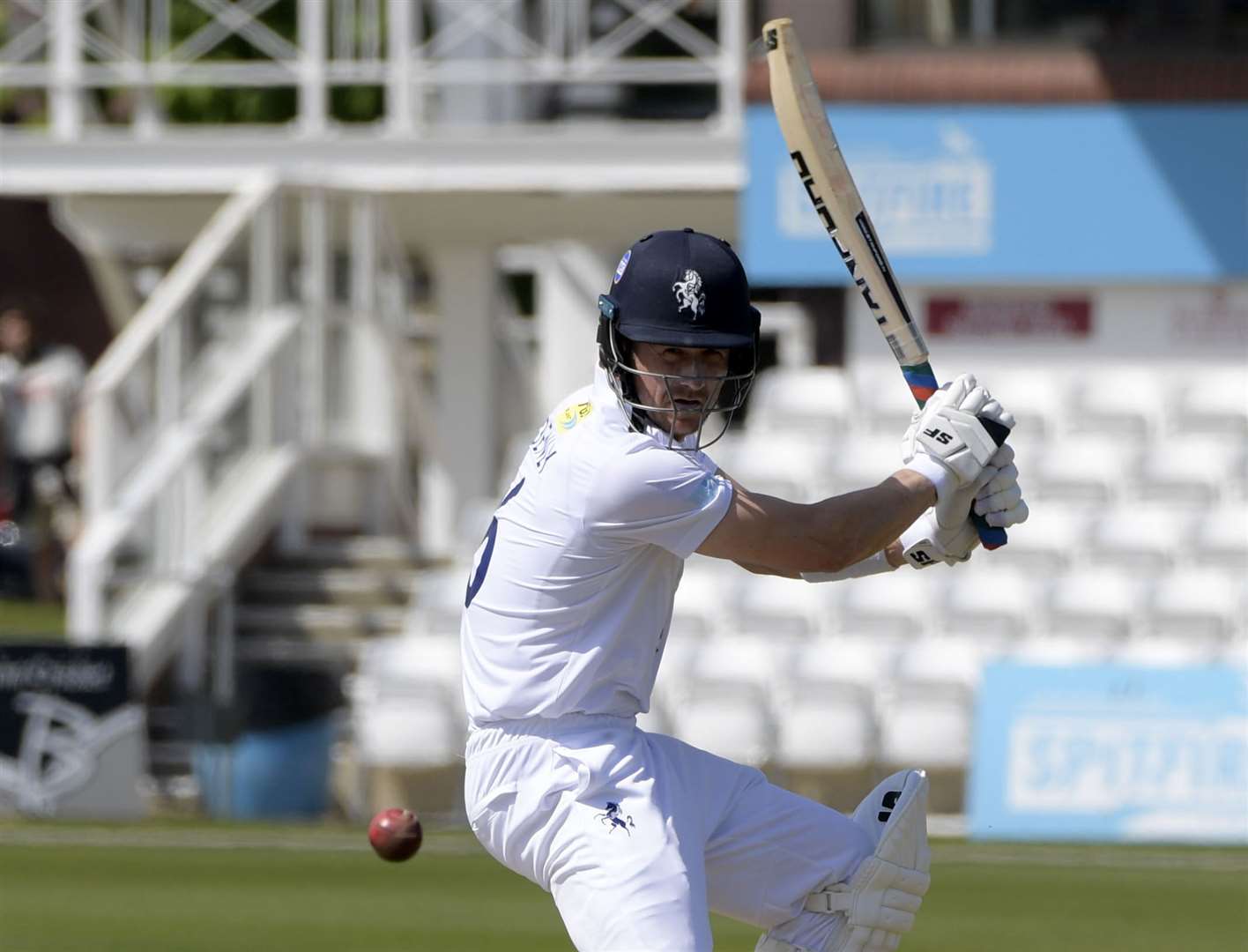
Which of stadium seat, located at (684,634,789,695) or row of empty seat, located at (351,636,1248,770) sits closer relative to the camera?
row of empty seat, located at (351,636,1248,770)

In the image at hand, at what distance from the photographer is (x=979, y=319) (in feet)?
40.8

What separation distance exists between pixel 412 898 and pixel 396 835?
→ 3992 mm

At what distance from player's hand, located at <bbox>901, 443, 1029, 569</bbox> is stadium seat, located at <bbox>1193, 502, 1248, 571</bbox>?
7026mm

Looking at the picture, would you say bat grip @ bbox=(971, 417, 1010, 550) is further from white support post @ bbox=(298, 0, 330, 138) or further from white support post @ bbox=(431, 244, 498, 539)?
white support post @ bbox=(431, 244, 498, 539)

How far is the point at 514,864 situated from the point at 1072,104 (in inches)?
355

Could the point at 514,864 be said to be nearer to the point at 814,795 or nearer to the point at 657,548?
the point at 657,548

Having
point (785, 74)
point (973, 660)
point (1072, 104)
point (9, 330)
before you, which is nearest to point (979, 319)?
point (1072, 104)

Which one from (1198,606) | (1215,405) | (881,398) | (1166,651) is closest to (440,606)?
(881,398)

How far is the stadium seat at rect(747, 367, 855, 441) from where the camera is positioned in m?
12.0

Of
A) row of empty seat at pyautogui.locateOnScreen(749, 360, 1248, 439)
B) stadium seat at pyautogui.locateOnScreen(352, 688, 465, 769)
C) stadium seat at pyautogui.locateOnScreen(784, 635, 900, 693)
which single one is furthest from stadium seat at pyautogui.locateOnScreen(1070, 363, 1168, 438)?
stadium seat at pyautogui.locateOnScreen(352, 688, 465, 769)

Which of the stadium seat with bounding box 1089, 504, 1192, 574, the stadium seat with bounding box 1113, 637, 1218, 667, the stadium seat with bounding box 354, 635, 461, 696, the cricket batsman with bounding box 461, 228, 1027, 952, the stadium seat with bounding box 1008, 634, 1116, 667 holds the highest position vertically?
the cricket batsman with bounding box 461, 228, 1027, 952

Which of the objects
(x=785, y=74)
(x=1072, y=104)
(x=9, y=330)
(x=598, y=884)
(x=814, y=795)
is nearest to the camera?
(x=598, y=884)

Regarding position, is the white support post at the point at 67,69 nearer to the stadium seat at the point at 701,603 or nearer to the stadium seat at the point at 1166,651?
the stadium seat at the point at 701,603

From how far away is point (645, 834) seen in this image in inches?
143
